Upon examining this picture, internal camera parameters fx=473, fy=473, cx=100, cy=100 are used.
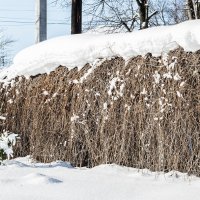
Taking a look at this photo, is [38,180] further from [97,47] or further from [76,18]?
[76,18]

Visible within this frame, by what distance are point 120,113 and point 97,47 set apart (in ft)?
3.24

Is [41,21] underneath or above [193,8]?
underneath

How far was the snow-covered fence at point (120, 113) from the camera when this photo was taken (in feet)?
16.9

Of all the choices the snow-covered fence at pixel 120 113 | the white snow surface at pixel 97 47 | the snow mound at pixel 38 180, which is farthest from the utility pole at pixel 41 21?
the snow mound at pixel 38 180

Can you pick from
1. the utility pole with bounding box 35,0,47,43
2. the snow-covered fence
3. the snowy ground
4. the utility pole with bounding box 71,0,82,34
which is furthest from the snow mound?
the utility pole with bounding box 71,0,82,34

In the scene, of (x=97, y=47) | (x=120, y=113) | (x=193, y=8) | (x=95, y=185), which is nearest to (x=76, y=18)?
(x=193, y=8)

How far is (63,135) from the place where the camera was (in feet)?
21.6

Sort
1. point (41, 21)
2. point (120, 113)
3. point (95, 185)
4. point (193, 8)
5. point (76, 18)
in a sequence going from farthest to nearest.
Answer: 1. point (193, 8)
2. point (76, 18)
3. point (41, 21)
4. point (120, 113)
5. point (95, 185)

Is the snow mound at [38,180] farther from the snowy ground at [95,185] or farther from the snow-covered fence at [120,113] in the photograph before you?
the snow-covered fence at [120,113]

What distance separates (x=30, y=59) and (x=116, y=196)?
3.96m

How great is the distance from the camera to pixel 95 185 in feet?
14.0

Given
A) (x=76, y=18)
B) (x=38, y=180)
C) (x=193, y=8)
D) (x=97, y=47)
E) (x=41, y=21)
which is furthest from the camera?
(x=193, y=8)

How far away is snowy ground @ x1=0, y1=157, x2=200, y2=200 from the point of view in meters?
3.89

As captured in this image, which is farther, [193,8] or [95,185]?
[193,8]
